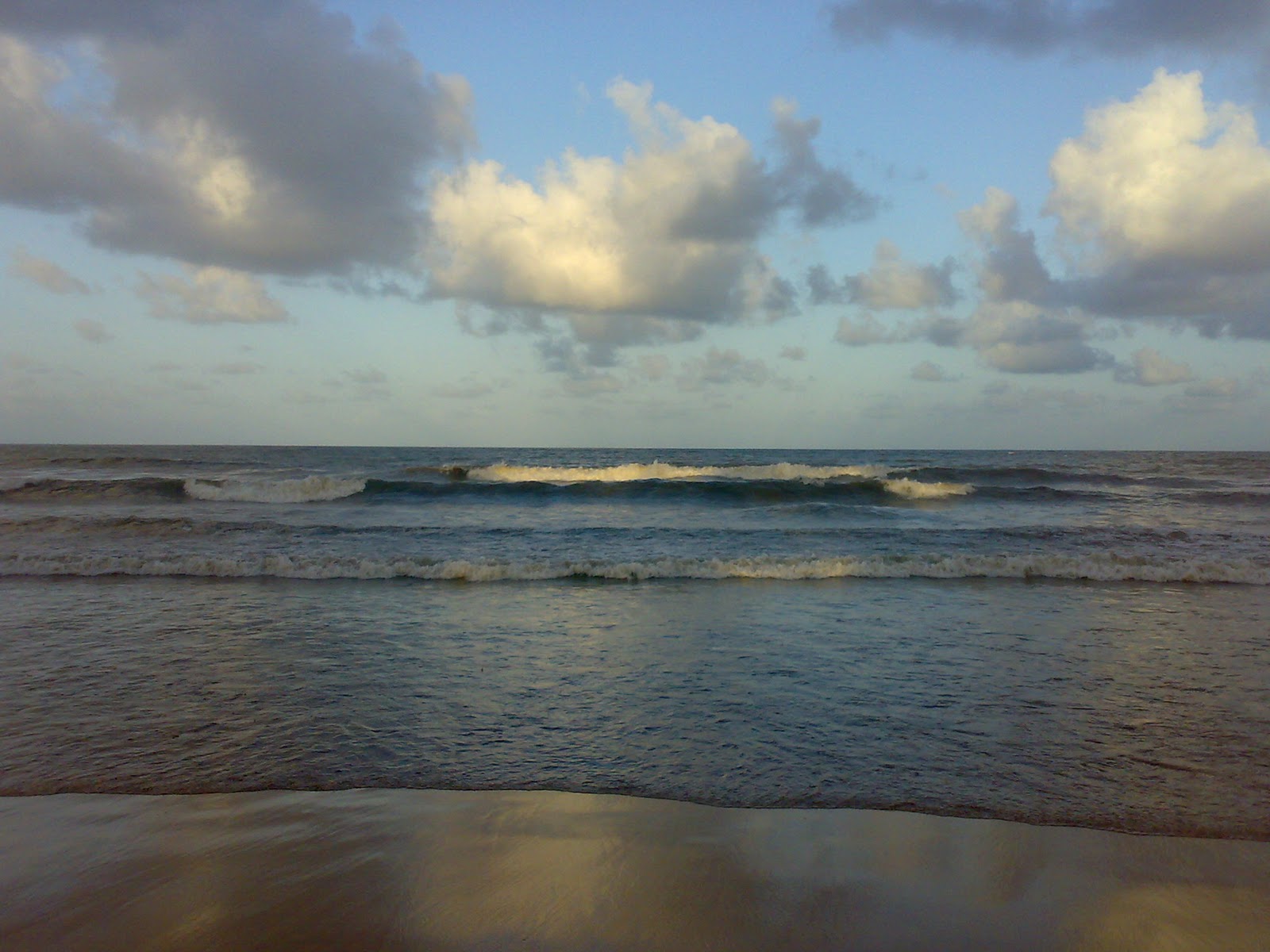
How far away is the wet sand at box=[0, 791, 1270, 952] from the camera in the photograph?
3.25m

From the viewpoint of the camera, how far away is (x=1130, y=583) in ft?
41.7

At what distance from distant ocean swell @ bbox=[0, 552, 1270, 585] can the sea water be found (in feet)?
0.22

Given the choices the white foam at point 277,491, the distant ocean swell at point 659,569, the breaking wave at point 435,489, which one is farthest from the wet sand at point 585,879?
the white foam at point 277,491

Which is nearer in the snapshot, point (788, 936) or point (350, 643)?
point (788, 936)

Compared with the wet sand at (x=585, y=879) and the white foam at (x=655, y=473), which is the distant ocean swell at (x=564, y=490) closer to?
the white foam at (x=655, y=473)

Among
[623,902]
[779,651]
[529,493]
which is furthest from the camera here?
[529,493]

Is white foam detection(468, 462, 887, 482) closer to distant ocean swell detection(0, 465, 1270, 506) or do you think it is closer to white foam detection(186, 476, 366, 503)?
distant ocean swell detection(0, 465, 1270, 506)

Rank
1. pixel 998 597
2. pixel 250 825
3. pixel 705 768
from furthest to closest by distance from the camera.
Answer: pixel 998 597 < pixel 705 768 < pixel 250 825

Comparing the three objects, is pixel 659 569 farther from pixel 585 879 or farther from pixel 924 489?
pixel 924 489

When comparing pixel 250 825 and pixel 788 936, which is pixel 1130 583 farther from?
pixel 250 825

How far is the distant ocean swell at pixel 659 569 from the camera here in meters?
13.0

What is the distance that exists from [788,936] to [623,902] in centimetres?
77

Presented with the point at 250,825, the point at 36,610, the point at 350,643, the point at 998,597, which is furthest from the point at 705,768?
the point at 36,610

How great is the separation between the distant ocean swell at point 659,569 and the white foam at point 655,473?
1928 centimetres
